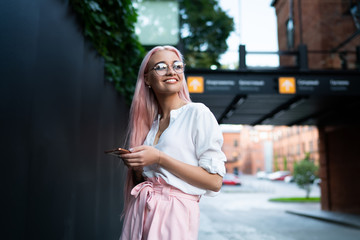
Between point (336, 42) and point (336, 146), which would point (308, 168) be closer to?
point (336, 146)

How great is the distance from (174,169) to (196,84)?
7.10 metres

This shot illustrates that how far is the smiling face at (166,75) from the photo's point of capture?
1825mm

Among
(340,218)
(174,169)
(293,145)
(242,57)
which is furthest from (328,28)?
(293,145)

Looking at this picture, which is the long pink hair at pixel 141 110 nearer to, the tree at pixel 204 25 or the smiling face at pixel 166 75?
the smiling face at pixel 166 75

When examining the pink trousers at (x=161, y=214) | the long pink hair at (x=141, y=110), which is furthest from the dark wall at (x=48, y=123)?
the pink trousers at (x=161, y=214)

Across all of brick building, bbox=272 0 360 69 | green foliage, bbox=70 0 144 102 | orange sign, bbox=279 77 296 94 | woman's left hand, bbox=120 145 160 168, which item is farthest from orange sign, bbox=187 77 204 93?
woman's left hand, bbox=120 145 160 168

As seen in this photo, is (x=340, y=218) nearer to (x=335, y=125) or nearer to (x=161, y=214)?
(x=335, y=125)

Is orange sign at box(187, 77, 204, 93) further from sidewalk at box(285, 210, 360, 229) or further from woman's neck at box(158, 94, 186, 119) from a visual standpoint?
sidewalk at box(285, 210, 360, 229)

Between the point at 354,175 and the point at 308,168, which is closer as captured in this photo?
the point at 354,175

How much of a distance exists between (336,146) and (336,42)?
4.39 metres

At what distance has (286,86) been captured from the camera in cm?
849

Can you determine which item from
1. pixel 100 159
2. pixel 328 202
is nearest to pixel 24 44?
pixel 100 159

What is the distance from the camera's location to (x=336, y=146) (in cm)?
1449

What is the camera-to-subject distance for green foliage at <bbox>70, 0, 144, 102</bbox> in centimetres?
350
